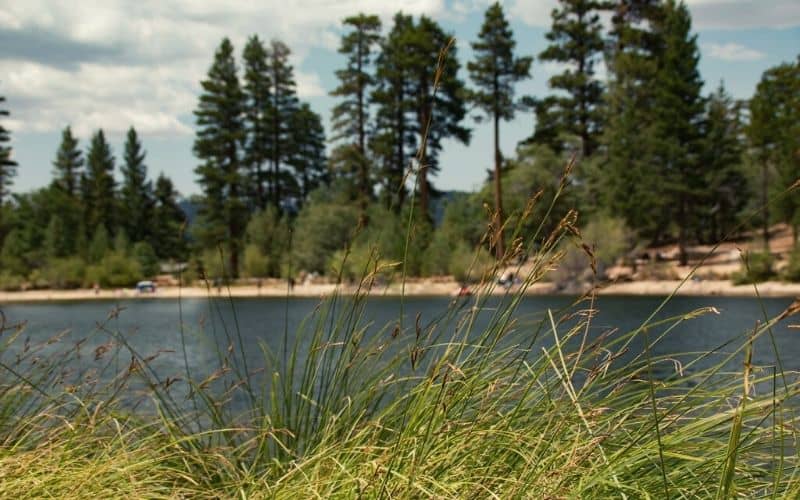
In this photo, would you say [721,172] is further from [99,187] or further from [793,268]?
[99,187]

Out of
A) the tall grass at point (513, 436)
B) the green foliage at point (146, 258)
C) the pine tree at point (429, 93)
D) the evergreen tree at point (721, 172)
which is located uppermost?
the pine tree at point (429, 93)

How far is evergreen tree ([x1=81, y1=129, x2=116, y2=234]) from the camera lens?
129 feet

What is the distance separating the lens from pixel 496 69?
1234 inches

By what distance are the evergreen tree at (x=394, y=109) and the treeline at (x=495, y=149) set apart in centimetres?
8

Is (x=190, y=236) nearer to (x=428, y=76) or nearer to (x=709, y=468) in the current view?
(x=428, y=76)

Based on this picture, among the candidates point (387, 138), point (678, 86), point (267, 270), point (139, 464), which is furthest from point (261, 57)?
point (139, 464)

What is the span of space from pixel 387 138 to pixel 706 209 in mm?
13528

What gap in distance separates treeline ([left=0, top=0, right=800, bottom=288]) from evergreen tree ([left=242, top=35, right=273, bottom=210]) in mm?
97

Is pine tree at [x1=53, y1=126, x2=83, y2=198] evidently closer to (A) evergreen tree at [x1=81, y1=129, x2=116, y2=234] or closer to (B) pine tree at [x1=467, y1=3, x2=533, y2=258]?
(A) evergreen tree at [x1=81, y1=129, x2=116, y2=234]

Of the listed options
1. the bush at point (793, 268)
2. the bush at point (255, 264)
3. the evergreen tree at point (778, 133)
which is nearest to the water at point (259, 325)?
the bush at point (793, 268)

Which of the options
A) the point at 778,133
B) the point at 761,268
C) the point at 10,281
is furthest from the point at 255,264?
the point at 778,133

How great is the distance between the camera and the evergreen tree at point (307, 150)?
139 ft

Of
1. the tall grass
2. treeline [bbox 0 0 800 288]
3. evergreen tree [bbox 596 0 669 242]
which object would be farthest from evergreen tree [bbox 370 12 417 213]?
the tall grass

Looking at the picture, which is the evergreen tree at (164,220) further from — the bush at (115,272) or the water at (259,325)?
the water at (259,325)
